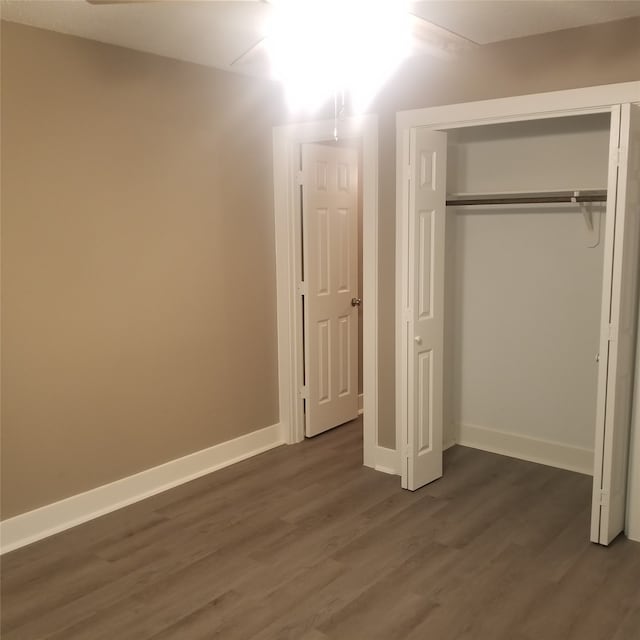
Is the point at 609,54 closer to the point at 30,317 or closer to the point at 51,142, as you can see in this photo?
the point at 51,142

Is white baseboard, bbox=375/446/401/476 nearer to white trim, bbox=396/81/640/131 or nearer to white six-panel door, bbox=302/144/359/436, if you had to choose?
white six-panel door, bbox=302/144/359/436

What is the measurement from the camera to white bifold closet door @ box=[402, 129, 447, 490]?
3.72 metres

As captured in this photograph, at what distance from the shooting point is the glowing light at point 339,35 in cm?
236

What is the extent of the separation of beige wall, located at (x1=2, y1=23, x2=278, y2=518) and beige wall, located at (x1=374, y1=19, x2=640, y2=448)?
928 millimetres

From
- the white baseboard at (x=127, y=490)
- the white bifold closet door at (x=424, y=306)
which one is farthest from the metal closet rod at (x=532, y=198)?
the white baseboard at (x=127, y=490)

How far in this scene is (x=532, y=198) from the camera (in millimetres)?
3949

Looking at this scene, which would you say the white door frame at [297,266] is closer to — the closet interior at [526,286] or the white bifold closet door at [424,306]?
the white bifold closet door at [424,306]

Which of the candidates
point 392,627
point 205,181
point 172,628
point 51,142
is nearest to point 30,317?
point 51,142

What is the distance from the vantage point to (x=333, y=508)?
3.73 meters

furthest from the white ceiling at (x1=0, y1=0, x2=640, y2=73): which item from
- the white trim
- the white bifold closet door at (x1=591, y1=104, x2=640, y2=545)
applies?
the white bifold closet door at (x1=591, y1=104, x2=640, y2=545)

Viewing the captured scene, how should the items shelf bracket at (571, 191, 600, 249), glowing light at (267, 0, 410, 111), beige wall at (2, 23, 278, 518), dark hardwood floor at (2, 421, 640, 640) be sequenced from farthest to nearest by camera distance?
shelf bracket at (571, 191, 600, 249)
beige wall at (2, 23, 278, 518)
dark hardwood floor at (2, 421, 640, 640)
glowing light at (267, 0, 410, 111)

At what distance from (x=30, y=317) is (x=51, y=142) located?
2.94 ft

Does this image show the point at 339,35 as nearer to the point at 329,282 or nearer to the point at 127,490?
the point at 329,282

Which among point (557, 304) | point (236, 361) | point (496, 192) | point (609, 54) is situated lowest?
point (236, 361)
